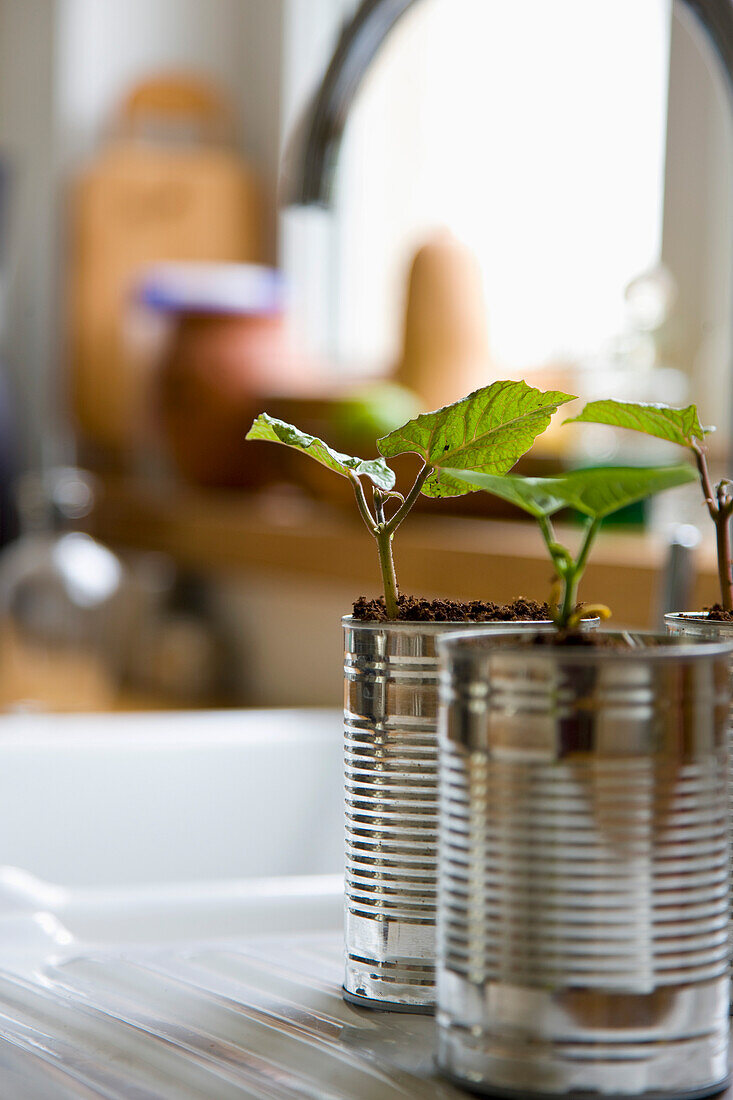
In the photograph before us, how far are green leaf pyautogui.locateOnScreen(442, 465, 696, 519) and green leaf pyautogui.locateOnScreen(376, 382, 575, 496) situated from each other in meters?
0.04

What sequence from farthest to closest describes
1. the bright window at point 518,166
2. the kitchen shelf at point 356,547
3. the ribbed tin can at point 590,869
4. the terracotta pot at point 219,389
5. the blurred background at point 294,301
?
the terracotta pot at point 219,389 → the bright window at point 518,166 → the blurred background at point 294,301 → the kitchen shelf at point 356,547 → the ribbed tin can at point 590,869

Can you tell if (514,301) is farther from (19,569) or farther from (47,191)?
(47,191)

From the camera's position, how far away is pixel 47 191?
6.76 ft

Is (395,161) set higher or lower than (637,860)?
higher

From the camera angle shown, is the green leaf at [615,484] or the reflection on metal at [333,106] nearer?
the green leaf at [615,484]

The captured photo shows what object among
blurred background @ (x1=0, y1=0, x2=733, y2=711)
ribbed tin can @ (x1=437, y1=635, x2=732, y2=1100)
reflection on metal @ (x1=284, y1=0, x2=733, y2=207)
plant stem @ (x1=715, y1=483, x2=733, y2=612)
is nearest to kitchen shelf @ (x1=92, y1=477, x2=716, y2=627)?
blurred background @ (x1=0, y1=0, x2=733, y2=711)

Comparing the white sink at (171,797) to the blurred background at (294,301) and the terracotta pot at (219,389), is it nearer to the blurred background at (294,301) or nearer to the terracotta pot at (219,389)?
the blurred background at (294,301)

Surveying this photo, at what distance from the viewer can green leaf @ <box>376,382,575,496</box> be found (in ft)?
1.14

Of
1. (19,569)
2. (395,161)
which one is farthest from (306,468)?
(395,161)

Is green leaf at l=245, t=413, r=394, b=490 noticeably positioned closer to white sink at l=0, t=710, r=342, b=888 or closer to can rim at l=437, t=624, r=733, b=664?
can rim at l=437, t=624, r=733, b=664

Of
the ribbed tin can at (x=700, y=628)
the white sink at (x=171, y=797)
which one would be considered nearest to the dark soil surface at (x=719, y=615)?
the ribbed tin can at (x=700, y=628)

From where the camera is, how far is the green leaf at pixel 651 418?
1.13 feet

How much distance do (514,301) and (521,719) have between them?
1.40m

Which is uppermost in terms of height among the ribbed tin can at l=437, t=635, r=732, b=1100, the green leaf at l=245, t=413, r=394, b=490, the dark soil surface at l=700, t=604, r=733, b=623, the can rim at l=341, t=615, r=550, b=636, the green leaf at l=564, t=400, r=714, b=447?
the green leaf at l=564, t=400, r=714, b=447
